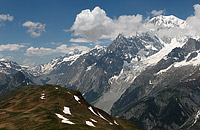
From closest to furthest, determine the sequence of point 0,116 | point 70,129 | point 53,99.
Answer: point 70,129, point 0,116, point 53,99

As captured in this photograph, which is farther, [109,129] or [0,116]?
[0,116]

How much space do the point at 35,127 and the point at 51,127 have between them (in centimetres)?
741

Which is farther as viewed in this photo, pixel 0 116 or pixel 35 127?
pixel 0 116

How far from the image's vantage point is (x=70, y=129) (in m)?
74.2

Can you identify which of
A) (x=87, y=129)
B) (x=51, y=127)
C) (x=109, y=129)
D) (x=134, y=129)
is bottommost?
(x=134, y=129)

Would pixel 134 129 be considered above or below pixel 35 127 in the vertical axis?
below

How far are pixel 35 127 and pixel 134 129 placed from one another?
99848 millimetres

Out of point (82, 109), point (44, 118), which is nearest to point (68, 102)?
Result: point (82, 109)

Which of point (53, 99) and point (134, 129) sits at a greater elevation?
point (53, 99)

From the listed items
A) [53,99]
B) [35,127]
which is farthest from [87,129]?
[53,99]

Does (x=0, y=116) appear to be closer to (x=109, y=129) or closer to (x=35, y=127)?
(x=35, y=127)

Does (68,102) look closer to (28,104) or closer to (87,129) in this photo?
(28,104)

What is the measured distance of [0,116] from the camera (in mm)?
116312

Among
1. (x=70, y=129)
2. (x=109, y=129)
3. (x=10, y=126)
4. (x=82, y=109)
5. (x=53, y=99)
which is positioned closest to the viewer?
(x=70, y=129)
